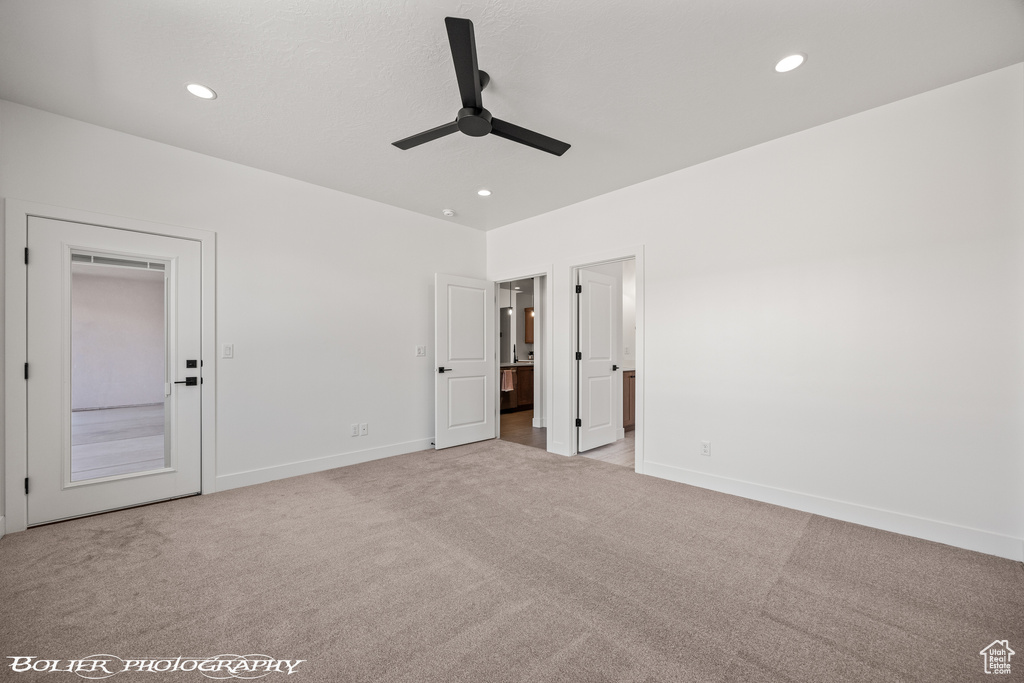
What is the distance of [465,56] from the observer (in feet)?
6.10

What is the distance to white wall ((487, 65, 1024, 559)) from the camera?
2365mm

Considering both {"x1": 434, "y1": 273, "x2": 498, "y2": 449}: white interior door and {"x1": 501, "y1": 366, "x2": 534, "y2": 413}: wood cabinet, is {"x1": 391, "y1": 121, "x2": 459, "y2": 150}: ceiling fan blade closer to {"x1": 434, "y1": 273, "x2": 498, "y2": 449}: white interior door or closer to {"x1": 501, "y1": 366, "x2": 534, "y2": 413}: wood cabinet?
{"x1": 434, "y1": 273, "x2": 498, "y2": 449}: white interior door

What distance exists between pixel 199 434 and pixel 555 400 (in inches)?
130

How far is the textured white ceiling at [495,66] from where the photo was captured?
193 centimetres

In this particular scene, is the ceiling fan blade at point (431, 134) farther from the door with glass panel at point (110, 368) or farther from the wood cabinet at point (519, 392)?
the wood cabinet at point (519, 392)

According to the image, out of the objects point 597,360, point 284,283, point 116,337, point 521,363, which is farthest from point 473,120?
point 521,363

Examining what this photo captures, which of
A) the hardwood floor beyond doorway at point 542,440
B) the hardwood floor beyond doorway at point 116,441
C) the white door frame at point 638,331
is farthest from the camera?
the hardwood floor beyond doorway at point 542,440

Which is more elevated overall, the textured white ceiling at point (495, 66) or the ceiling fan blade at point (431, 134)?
the textured white ceiling at point (495, 66)

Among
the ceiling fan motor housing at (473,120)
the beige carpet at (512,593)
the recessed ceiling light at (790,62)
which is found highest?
the recessed ceiling light at (790,62)

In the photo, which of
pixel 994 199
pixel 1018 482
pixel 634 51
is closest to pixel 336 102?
pixel 634 51

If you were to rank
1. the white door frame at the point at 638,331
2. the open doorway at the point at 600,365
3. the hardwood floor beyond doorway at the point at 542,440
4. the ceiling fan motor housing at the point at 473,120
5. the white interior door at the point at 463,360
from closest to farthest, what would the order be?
the ceiling fan motor housing at the point at 473,120 < the white door frame at the point at 638,331 < the hardwood floor beyond doorway at the point at 542,440 < the open doorway at the point at 600,365 < the white interior door at the point at 463,360

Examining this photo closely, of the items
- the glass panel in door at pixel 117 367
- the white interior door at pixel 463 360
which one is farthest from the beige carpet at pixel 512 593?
the white interior door at pixel 463 360

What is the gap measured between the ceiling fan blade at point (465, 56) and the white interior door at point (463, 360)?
9.11ft

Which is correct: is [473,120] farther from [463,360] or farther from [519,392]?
[519,392]
